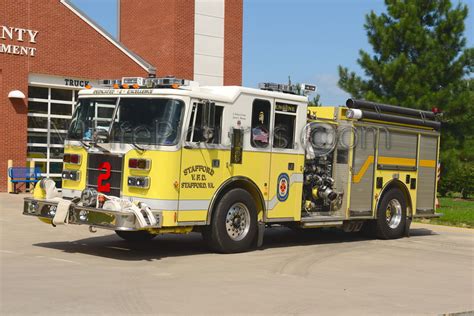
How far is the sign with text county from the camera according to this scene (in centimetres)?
2241

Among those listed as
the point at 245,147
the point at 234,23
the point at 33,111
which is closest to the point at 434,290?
the point at 245,147

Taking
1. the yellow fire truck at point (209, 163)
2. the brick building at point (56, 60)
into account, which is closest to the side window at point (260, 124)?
the yellow fire truck at point (209, 163)

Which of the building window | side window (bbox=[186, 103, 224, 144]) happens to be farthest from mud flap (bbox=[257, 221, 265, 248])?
the building window

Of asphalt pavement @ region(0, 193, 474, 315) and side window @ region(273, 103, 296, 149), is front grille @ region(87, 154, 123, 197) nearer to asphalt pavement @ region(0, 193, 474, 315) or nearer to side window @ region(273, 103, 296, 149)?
asphalt pavement @ region(0, 193, 474, 315)

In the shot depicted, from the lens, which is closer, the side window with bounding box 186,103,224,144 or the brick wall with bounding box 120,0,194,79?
the side window with bounding box 186,103,224,144

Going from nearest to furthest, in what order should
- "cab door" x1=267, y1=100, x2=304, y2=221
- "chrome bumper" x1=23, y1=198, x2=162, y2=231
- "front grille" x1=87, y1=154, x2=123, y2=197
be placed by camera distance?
"chrome bumper" x1=23, y1=198, x2=162, y2=231, "front grille" x1=87, y1=154, x2=123, y2=197, "cab door" x1=267, y1=100, x2=304, y2=221

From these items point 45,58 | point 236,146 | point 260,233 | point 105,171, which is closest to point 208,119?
point 236,146

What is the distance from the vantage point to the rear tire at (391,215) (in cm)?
1462

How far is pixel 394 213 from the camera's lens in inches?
595

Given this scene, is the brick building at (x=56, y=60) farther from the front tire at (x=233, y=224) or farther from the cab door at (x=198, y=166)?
the cab door at (x=198, y=166)

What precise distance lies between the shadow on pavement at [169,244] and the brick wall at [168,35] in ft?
45.8

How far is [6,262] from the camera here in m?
9.81

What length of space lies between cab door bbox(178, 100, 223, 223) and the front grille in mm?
973

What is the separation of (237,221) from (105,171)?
2244mm
